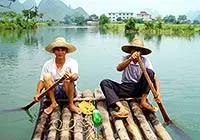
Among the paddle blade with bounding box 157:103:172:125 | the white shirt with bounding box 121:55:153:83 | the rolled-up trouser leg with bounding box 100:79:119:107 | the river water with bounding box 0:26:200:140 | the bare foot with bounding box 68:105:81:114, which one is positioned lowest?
the river water with bounding box 0:26:200:140

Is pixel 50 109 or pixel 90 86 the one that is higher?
pixel 50 109

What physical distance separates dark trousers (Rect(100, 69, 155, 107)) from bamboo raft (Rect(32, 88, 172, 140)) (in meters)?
0.19

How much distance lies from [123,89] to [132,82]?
169 mm

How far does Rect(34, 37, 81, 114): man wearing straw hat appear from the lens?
14.5 ft

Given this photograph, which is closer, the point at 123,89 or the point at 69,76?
the point at 69,76

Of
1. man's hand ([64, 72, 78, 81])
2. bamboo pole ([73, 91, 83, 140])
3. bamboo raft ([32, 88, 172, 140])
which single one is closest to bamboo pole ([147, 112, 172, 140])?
bamboo raft ([32, 88, 172, 140])

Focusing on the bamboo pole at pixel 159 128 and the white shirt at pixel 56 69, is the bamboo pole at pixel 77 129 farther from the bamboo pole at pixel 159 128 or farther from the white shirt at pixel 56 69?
the bamboo pole at pixel 159 128

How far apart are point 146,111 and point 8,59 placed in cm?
923

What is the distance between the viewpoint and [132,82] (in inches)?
193

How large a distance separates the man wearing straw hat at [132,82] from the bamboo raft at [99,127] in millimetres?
151

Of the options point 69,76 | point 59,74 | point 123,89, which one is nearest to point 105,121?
point 69,76

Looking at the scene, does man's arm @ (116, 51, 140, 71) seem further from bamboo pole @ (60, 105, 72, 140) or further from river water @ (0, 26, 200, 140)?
river water @ (0, 26, 200, 140)

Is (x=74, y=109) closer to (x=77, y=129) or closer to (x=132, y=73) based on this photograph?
(x=77, y=129)

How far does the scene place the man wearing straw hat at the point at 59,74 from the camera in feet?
14.5
